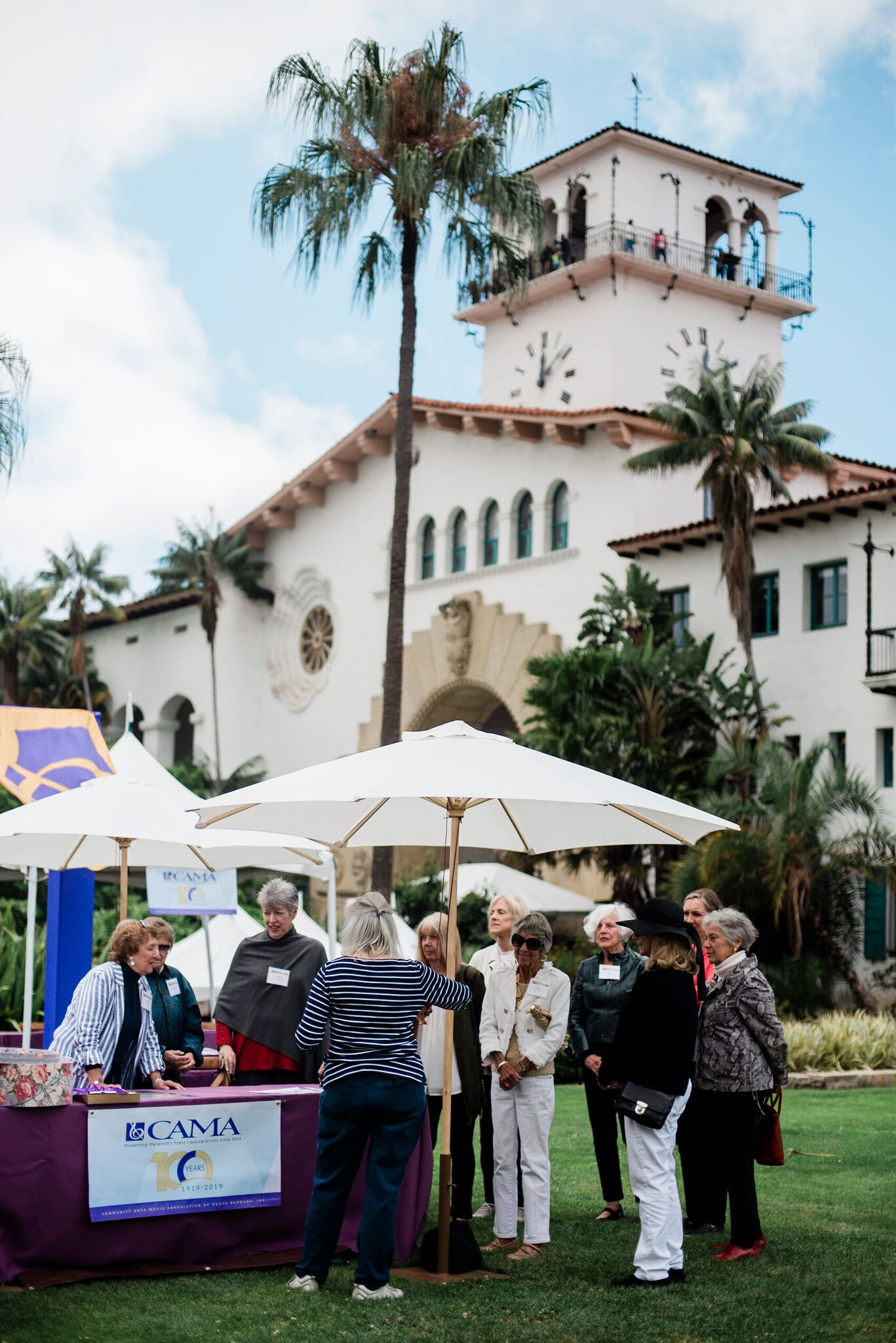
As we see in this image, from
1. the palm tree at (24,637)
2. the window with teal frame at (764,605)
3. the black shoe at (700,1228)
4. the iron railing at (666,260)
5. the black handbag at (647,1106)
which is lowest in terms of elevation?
the black shoe at (700,1228)

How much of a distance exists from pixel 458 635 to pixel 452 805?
26.7 m

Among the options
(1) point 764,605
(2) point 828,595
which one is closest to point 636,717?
(1) point 764,605

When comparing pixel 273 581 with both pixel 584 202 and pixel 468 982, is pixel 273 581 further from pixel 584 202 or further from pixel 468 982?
pixel 468 982

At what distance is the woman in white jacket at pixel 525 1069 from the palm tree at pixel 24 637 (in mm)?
43289

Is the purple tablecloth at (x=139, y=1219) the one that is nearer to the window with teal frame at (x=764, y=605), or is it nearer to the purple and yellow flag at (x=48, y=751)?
the purple and yellow flag at (x=48, y=751)

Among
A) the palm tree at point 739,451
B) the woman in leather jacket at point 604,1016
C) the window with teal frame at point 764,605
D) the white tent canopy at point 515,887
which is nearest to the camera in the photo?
the woman in leather jacket at point 604,1016

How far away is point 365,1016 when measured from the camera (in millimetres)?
7270

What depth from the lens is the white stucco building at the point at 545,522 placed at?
29.1 meters

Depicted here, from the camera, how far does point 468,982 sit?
9.17 m

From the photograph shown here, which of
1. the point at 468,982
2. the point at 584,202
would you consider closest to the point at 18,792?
the point at 468,982

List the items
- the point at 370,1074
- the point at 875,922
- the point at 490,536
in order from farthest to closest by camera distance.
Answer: the point at 490,536 < the point at 875,922 < the point at 370,1074

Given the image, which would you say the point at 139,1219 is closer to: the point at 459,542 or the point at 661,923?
the point at 661,923

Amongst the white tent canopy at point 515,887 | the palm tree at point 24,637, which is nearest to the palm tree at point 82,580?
the palm tree at point 24,637

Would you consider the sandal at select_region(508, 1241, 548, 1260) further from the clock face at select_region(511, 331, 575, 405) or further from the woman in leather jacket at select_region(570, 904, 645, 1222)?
the clock face at select_region(511, 331, 575, 405)
